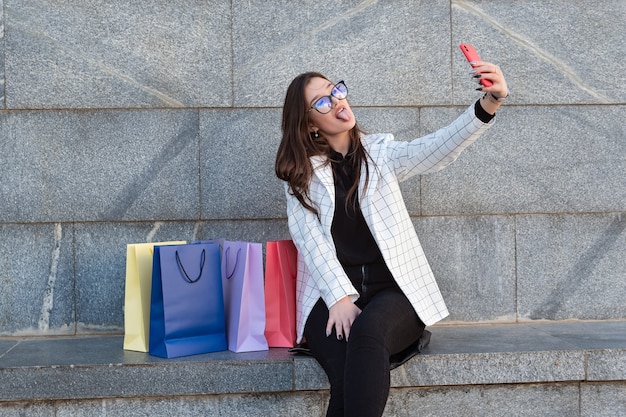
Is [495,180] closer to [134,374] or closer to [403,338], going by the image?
[403,338]

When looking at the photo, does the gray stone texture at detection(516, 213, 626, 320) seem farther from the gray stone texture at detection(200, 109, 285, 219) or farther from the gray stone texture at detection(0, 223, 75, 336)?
the gray stone texture at detection(0, 223, 75, 336)

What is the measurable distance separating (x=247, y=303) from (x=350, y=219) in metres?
0.74

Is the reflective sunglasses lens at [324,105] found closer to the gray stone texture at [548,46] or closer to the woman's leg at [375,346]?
the woman's leg at [375,346]

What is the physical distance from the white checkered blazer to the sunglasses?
0.26 metres

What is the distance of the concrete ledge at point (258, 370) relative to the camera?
3.80m

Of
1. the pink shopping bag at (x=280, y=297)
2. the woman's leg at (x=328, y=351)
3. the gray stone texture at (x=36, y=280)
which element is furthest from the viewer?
the gray stone texture at (x=36, y=280)

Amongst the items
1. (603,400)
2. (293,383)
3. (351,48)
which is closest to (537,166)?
(351,48)

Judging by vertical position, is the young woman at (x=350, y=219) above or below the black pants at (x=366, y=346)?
above

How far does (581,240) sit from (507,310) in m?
0.68

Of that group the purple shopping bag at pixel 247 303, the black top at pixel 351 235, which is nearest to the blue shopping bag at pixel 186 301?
the purple shopping bag at pixel 247 303

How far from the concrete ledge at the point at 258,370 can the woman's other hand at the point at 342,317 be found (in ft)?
1.05

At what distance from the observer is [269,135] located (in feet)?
16.5

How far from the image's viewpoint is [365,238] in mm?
3949

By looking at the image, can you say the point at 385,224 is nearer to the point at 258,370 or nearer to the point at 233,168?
the point at 258,370
